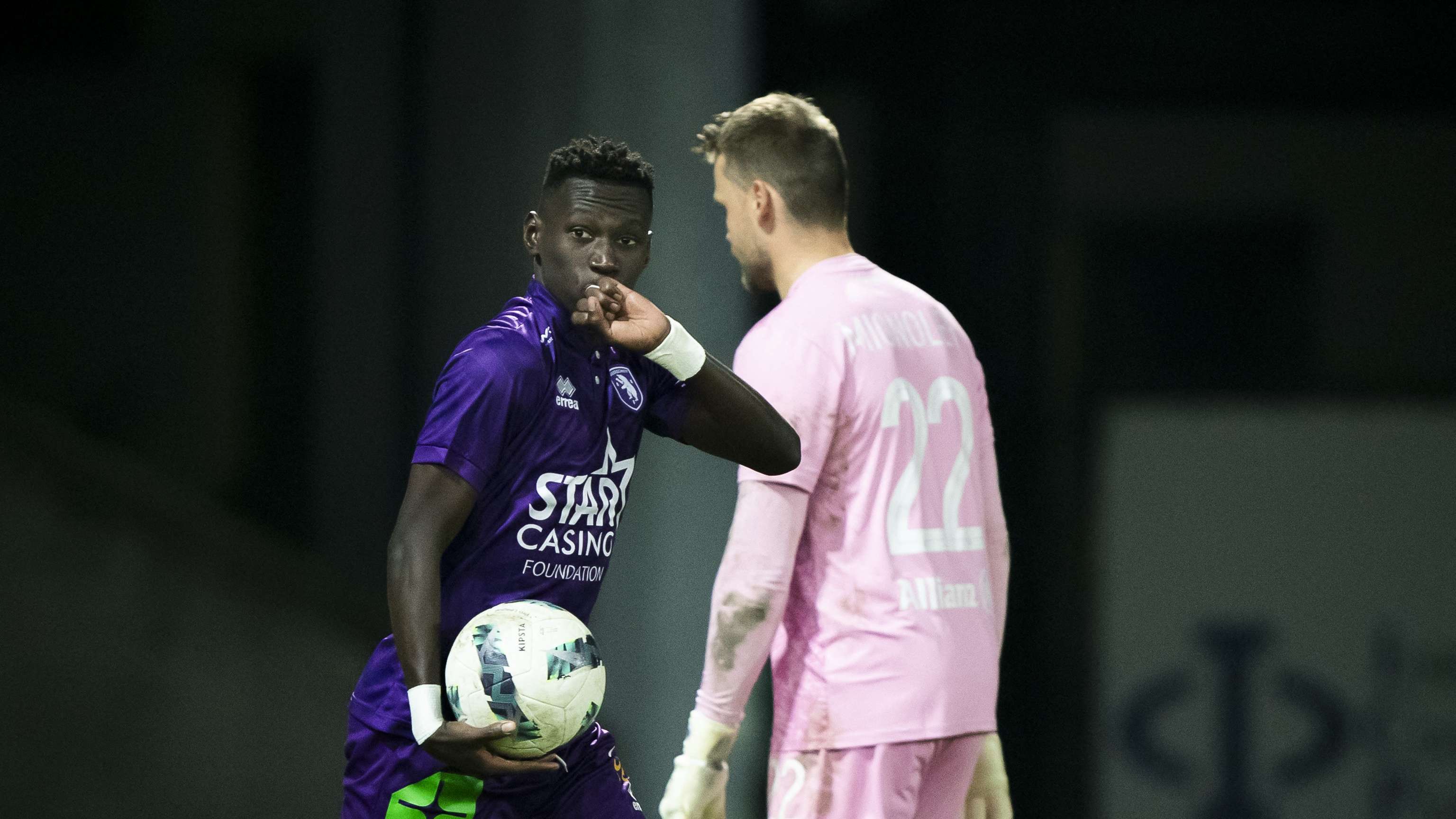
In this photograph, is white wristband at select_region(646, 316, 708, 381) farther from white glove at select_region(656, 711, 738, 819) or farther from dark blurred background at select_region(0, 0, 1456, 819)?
dark blurred background at select_region(0, 0, 1456, 819)

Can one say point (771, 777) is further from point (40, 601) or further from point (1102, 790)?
point (40, 601)

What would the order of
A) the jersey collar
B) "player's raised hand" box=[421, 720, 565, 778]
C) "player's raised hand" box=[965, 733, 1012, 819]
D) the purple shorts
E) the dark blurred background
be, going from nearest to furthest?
"player's raised hand" box=[421, 720, 565, 778]
the purple shorts
the jersey collar
"player's raised hand" box=[965, 733, 1012, 819]
the dark blurred background

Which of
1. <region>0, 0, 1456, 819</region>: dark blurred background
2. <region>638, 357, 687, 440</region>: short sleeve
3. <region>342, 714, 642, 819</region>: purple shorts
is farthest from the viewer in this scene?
<region>0, 0, 1456, 819</region>: dark blurred background

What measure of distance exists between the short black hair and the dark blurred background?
2.49 meters

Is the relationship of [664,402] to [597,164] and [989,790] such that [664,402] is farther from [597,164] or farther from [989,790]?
[989,790]

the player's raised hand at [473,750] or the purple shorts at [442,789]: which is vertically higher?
the player's raised hand at [473,750]

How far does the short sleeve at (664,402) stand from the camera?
Answer: 2.62m

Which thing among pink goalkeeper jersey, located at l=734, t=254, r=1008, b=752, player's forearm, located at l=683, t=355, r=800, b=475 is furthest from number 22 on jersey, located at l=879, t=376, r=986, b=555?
A: player's forearm, located at l=683, t=355, r=800, b=475

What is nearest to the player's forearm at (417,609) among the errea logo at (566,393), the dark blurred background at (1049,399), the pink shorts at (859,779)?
the errea logo at (566,393)

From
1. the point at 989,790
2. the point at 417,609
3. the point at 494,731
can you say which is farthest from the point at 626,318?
the point at 989,790

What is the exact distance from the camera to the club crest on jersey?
101 inches

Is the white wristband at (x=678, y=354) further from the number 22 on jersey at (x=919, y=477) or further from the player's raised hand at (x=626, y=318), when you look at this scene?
the number 22 on jersey at (x=919, y=477)

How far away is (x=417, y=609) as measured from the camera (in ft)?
7.16

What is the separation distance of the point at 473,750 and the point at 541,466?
48cm
